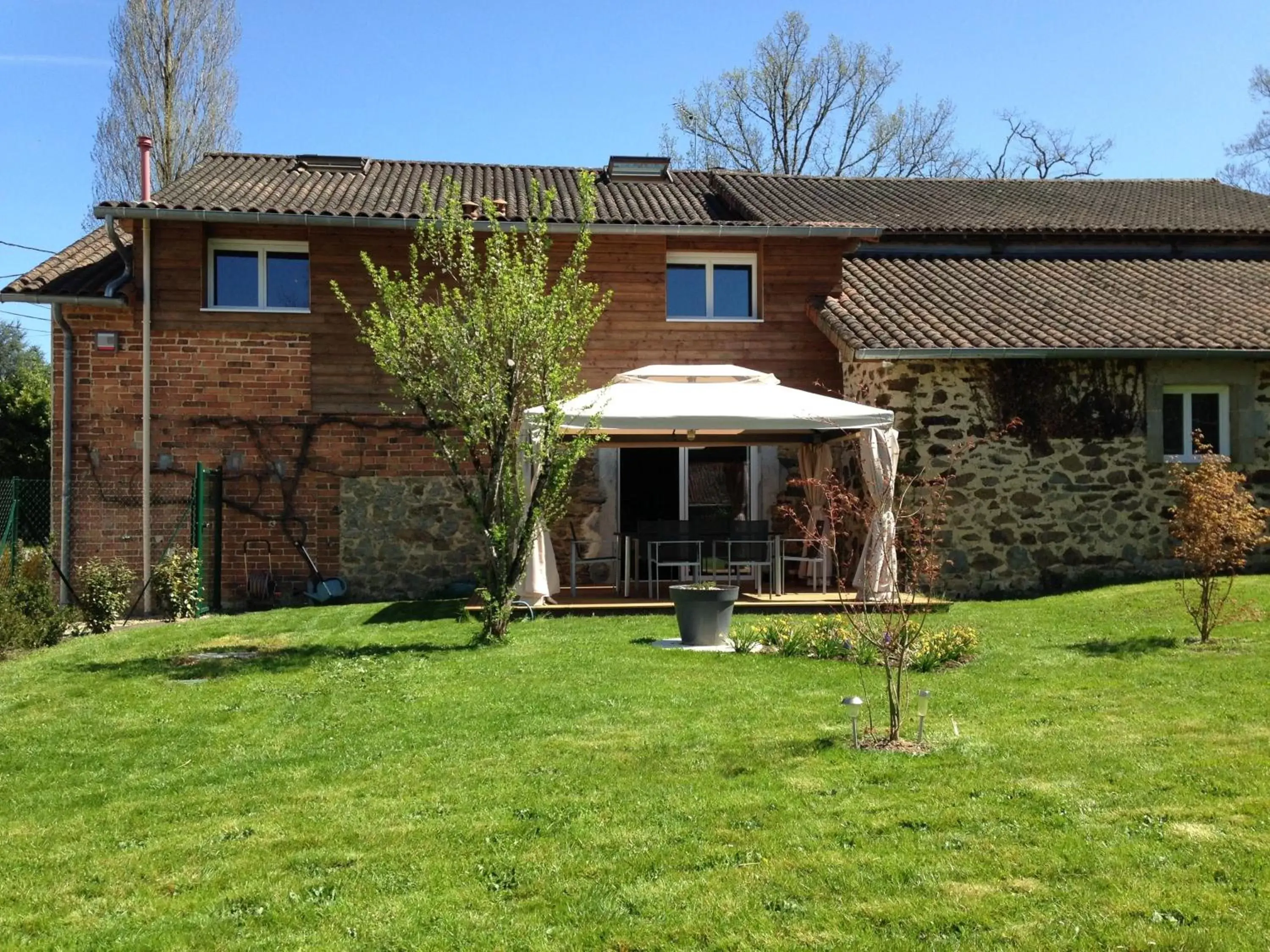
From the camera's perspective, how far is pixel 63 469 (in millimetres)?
13594

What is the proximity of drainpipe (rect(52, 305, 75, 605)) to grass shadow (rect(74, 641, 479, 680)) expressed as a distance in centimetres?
481

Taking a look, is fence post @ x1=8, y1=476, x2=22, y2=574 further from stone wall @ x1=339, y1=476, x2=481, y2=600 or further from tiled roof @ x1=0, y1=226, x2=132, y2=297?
stone wall @ x1=339, y1=476, x2=481, y2=600

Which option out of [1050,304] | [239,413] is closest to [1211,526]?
[1050,304]

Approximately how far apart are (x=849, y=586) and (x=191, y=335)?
8452 millimetres

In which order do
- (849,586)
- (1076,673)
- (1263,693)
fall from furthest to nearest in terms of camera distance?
(849,586) < (1076,673) < (1263,693)

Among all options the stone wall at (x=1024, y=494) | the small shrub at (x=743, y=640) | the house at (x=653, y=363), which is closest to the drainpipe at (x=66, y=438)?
the house at (x=653, y=363)

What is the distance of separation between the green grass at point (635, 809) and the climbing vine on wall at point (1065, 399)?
210 inches

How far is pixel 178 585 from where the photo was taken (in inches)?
502

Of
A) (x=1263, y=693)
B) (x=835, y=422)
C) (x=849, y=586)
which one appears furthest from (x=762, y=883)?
(x=849, y=586)

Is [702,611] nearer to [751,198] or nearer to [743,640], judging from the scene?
[743,640]

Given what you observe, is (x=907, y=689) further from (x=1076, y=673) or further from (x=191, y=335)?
(x=191, y=335)

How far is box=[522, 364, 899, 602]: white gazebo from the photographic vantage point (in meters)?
11.1

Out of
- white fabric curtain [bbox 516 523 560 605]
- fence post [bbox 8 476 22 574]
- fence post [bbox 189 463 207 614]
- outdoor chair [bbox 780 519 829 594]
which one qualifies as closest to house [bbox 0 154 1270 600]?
fence post [bbox 189 463 207 614]

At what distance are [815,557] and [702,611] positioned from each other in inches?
181
